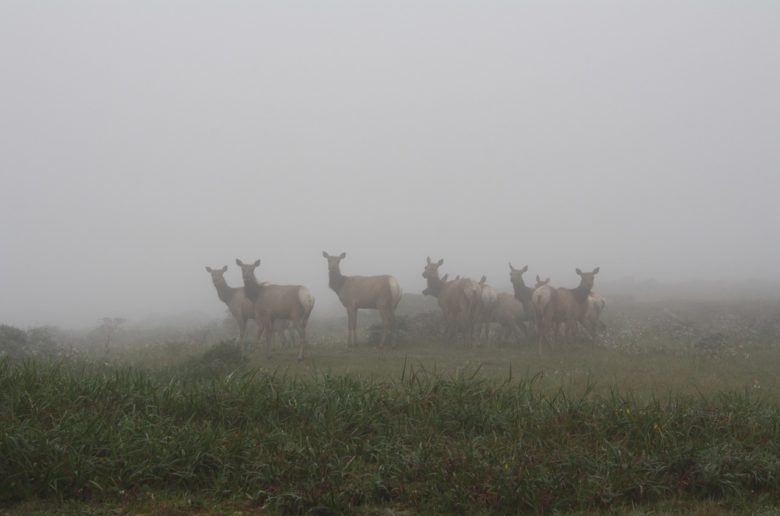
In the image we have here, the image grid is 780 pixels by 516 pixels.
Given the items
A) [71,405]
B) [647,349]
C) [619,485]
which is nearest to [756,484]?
[619,485]

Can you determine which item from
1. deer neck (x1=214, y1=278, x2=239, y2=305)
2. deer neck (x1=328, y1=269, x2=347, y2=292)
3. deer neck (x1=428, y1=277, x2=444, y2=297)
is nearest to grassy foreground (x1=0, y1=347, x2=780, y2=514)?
deer neck (x1=214, y1=278, x2=239, y2=305)

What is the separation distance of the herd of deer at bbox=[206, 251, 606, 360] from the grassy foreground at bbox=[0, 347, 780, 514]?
1003 cm

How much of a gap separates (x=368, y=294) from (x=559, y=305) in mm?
5843

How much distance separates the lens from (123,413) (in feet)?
22.0

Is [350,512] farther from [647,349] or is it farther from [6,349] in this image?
[647,349]

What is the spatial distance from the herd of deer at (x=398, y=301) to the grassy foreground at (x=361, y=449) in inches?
395

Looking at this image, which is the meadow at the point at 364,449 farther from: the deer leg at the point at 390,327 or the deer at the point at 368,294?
the deer at the point at 368,294

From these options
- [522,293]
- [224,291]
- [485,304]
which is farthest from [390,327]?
[522,293]

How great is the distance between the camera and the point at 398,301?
1980cm

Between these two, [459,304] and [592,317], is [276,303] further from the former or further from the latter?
[592,317]

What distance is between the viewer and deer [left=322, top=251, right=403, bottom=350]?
1931 cm

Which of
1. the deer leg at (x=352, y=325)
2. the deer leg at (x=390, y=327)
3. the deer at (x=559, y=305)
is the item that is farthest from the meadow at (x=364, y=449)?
the deer at (x=559, y=305)

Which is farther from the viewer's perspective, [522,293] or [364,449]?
[522,293]

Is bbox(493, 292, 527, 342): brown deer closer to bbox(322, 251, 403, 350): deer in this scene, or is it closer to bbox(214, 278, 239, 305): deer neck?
bbox(322, 251, 403, 350): deer
